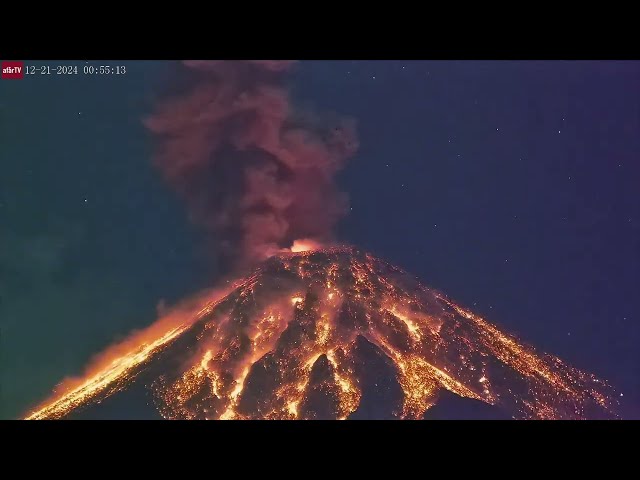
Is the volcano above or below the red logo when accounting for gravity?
below

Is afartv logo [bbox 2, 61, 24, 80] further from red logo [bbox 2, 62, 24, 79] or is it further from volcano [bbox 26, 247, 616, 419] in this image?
volcano [bbox 26, 247, 616, 419]

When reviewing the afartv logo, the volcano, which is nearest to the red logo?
the afartv logo

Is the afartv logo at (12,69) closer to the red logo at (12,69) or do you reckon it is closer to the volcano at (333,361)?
the red logo at (12,69)

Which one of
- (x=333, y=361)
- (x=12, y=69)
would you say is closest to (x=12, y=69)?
(x=12, y=69)

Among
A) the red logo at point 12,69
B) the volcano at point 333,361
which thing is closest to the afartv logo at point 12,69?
the red logo at point 12,69

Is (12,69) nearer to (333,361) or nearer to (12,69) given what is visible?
(12,69)

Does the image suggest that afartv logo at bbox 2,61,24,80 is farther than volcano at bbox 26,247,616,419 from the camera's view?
No

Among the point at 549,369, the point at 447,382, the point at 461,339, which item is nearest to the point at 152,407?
the point at 447,382
